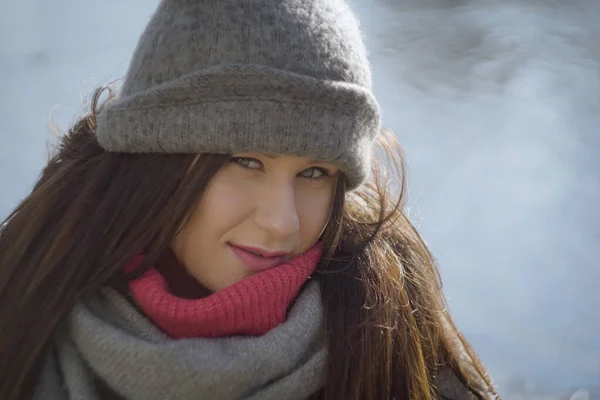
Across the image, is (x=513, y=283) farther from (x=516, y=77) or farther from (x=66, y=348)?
(x=66, y=348)

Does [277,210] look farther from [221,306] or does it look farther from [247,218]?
[221,306]

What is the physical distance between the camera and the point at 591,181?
238 centimetres

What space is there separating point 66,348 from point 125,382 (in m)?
0.13

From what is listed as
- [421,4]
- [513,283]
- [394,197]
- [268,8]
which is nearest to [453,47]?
[421,4]

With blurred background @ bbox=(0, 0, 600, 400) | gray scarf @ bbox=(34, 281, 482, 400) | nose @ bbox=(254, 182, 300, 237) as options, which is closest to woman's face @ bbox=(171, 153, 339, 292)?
nose @ bbox=(254, 182, 300, 237)

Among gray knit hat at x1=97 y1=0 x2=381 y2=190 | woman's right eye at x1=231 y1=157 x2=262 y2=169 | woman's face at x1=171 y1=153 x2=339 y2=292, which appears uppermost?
gray knit hat at x1=97 y1=0 x2=381 y2=190

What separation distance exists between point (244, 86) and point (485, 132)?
5.54 feet

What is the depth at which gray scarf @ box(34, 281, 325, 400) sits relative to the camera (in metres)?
0.99

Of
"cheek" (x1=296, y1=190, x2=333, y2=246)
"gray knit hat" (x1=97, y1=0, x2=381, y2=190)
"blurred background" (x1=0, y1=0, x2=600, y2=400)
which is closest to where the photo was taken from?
"gray knit hat" (x1=97, y1=0, x2=381, y2=190)

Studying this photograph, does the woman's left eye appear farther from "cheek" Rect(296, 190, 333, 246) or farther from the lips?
the lips

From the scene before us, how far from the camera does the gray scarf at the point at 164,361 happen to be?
99 centimetres

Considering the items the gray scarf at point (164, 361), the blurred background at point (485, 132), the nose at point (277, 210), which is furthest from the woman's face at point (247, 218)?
the blurred background at point (485, 132)

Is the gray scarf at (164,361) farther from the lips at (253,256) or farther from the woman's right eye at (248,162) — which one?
the woman's right eye at (248,162)

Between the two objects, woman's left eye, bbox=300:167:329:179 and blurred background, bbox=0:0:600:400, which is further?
blurred background, bbox=0:0:600:400
